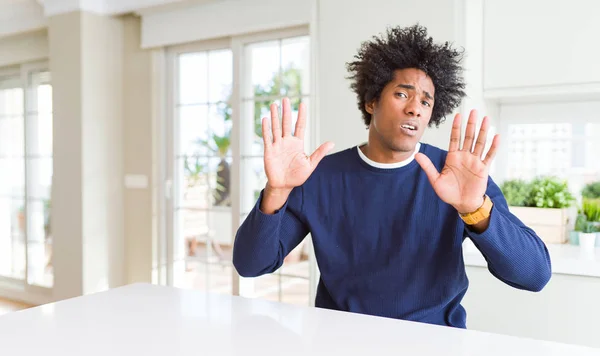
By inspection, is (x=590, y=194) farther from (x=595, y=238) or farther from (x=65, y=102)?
(x=65, y=102)

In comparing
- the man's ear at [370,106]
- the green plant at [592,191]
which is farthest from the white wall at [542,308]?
the man's ear at [370,106]

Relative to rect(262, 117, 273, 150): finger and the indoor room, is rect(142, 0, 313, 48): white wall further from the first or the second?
rect(262, 117, 273, 150): finger

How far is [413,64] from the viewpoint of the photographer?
164cm

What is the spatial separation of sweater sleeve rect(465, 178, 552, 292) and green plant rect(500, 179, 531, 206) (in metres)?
1.49

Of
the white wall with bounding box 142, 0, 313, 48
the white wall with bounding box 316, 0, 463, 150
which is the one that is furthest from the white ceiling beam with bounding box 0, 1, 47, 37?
the white wall with bounding box 316, 0, 463, 150

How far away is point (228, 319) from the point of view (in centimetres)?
122

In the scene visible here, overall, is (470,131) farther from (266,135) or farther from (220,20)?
(220,20)

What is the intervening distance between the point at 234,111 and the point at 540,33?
1.95 meters

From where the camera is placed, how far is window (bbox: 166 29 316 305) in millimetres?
3670

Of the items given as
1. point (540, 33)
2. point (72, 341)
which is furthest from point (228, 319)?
point (540, 33)

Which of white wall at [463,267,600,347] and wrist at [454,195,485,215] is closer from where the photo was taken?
wrist at [454,195,485,215]

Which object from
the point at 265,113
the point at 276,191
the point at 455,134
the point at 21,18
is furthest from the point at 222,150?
the point at 455,134

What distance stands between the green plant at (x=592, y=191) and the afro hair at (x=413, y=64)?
4.49 feet

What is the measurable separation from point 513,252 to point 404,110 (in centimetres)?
48
